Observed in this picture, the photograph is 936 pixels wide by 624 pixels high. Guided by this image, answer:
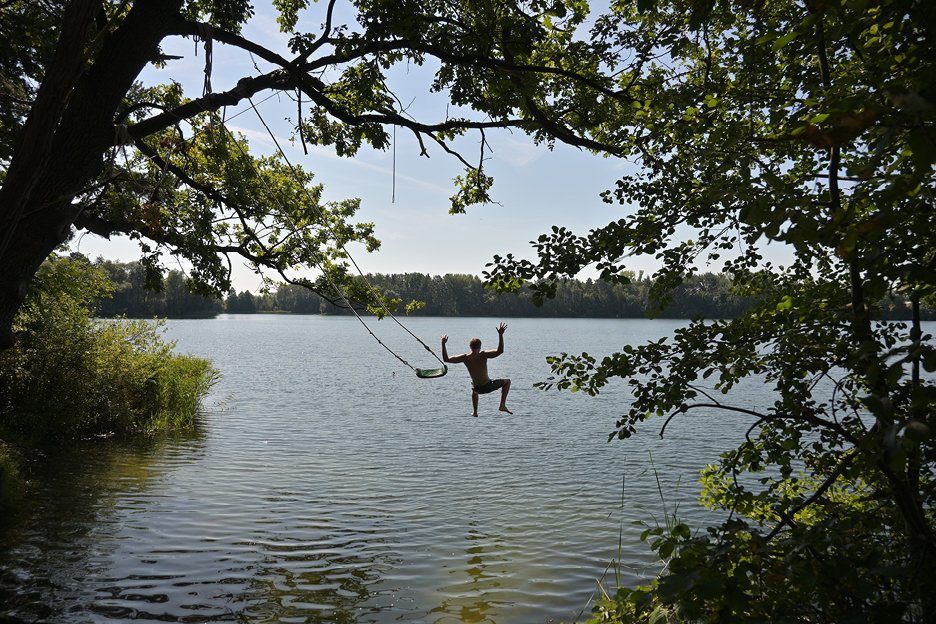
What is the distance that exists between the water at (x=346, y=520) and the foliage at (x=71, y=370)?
1.22m

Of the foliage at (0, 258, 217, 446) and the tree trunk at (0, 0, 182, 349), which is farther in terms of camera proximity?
the foliage at (0, 258, 217, 446)

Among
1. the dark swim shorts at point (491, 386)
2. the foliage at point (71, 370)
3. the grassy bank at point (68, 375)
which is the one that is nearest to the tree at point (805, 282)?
the dark swim shorts at point (491, 386)

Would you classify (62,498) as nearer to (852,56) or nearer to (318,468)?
(318,468)

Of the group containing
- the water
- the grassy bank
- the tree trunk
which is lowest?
the water

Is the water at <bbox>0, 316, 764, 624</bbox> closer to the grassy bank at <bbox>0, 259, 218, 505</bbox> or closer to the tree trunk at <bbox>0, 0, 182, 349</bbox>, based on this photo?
the grassy bank at <bbox>0, 259, 218, 505</bbox>

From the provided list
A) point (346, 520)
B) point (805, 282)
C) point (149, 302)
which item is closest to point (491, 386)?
point (346, 520)

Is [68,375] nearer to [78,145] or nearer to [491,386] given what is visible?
[78,145]

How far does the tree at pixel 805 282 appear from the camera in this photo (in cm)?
188

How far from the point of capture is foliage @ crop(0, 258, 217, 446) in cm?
1256

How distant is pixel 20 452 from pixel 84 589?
265 inches

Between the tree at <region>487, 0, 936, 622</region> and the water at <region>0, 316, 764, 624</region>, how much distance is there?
3179 mm

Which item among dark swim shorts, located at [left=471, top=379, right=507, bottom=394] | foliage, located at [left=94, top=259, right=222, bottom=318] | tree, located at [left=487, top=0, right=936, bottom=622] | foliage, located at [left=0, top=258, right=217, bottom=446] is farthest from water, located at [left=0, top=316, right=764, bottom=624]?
foliage, located at [left=94, top=259, right=222, bottom=318]

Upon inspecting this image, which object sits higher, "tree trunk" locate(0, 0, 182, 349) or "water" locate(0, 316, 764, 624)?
"tree trunk" locate(0, 0, 182, 349)

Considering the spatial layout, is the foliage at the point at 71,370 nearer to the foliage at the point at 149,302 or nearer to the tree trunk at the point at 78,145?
the tree trunk at the point at 78,145
